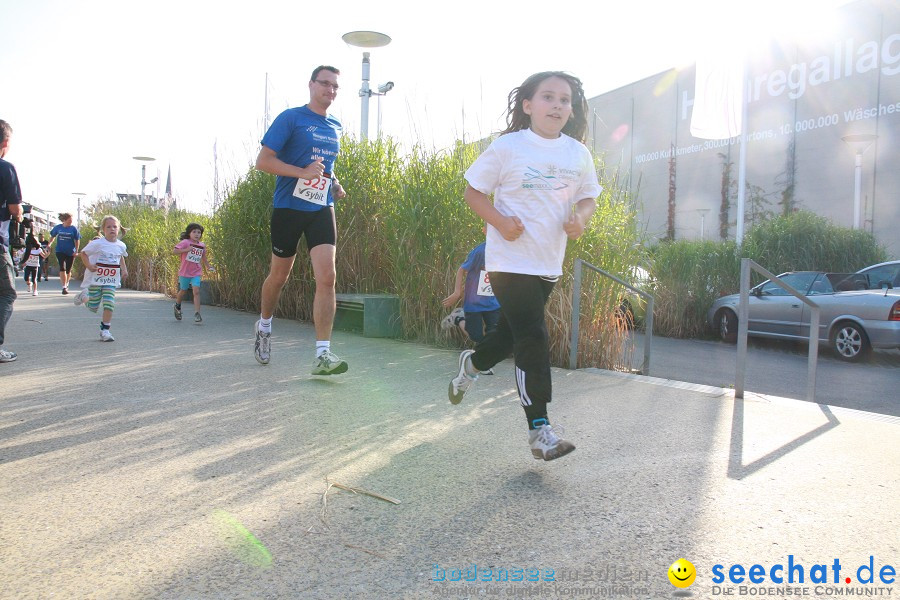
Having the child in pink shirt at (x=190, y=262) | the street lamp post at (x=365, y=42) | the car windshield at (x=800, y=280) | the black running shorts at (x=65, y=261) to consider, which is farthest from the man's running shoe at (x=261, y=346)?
the black running shorts at (x=65, y=261)

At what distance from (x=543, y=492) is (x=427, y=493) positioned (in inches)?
16.9

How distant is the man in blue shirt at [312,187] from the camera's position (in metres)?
4.84

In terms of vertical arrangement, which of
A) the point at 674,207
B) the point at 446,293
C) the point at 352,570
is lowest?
the point at 352,570

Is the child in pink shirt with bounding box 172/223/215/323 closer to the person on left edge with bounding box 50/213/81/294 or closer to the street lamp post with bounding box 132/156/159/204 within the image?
the person on left edge with bounding box 50/213/81/294

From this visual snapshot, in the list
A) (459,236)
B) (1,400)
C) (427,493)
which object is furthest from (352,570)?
(459,236)

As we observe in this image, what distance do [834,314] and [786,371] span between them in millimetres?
1935

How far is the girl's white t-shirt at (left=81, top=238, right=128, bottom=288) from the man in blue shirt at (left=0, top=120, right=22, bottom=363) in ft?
5.90

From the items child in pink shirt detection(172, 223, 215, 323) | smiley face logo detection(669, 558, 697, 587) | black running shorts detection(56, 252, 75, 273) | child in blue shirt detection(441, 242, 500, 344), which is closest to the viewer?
smiley face logo detection(669, 558, 697, 587)

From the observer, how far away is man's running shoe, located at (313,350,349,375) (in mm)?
4684

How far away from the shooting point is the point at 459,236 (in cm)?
675

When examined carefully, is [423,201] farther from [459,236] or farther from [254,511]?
[254,511]

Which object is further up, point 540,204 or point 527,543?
point 540,204

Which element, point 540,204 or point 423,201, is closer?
point 540,204

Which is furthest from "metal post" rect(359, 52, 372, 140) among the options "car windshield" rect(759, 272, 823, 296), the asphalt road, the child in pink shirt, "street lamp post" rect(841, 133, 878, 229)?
"street lamp post" rect(841, 133, 878, 229)
